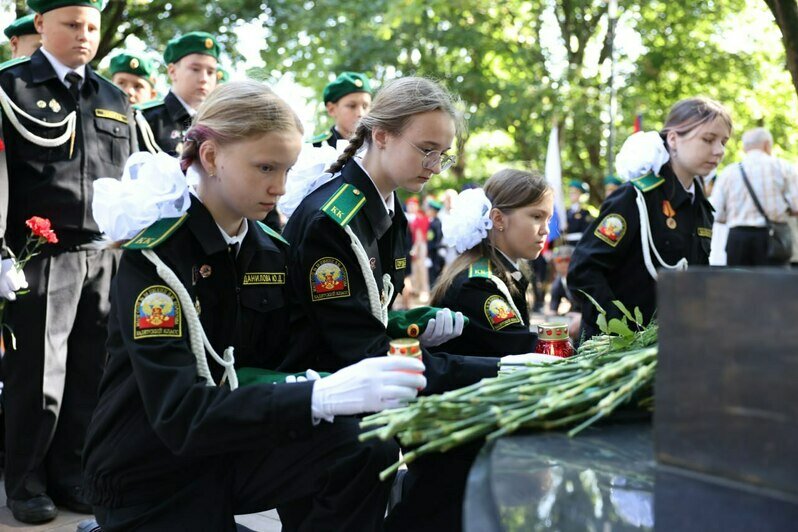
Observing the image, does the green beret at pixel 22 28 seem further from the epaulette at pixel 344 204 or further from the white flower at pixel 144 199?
the white flower at pixel 144 199

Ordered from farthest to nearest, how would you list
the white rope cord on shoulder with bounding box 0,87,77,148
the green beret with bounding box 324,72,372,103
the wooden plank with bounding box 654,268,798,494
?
the green beret with bounding box 324,72,372,103
the white rope cord on shoulder with bounding box 0,87,77,148
the wooden plank with bounding box 654,268,798,494

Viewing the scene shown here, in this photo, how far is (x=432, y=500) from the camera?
2863mm

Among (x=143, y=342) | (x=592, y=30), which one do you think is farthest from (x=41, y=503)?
(x=592, y=30)

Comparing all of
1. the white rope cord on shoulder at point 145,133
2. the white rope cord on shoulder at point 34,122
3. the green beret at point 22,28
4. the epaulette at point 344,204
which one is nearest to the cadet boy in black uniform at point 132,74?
the green beret at point 22,28

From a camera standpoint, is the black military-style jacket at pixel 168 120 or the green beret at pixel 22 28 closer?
the black military-style jacket at pixel 168 120

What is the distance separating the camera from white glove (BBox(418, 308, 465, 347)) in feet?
9.20

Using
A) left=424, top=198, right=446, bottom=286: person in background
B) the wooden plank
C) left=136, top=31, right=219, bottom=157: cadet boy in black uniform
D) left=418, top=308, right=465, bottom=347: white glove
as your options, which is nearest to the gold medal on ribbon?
left=418, top=308, right=465, bottom=347: white glove

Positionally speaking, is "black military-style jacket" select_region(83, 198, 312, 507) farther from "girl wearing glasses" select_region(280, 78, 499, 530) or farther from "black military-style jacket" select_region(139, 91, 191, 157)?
"black military-style jacket" select_region(139, 91, 191, 157)

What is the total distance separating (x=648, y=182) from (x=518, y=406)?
2995 millimetres

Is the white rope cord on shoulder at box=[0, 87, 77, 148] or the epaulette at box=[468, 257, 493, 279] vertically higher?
the white rope cord on shoulder at box=[0, 87, 77, 148]

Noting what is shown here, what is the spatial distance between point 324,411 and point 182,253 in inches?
22.5

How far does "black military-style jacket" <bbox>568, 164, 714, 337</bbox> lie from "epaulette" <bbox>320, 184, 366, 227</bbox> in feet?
5.33

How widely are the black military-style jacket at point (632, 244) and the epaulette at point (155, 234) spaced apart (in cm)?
234

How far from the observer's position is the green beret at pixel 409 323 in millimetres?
2814
